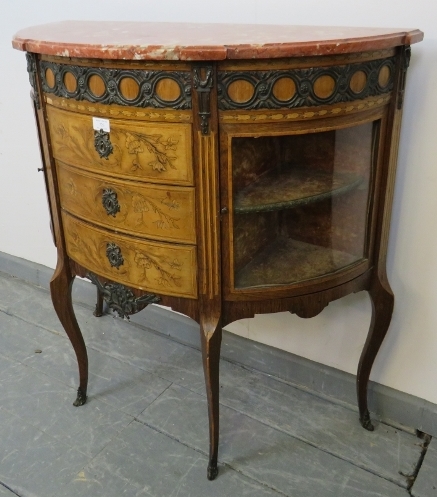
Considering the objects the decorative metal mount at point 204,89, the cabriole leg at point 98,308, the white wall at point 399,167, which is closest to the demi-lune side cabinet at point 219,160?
the decorative metal mount at point 204,89

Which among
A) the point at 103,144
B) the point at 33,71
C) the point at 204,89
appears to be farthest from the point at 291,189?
the point at 33,71

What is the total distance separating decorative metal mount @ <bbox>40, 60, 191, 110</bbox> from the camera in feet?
3.10

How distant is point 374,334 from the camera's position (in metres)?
1.35

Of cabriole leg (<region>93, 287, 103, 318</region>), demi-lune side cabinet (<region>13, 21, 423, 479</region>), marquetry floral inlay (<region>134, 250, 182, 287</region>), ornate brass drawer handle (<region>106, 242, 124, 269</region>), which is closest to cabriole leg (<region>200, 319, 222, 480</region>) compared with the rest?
demi-lune side cabinet (<region>13, 21, 423, 479</region>)

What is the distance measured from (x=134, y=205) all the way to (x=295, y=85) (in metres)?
0.40

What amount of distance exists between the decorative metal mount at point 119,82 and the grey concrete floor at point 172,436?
3.01ft

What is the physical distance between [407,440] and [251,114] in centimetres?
102

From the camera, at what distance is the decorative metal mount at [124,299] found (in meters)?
1.19

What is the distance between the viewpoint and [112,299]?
124 centimetres

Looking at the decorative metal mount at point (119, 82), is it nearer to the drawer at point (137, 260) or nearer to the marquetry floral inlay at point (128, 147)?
the marquetry floral inlay at point (128, 147)

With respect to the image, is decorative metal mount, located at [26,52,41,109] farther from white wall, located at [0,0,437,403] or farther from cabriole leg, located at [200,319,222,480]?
cabriole leg, located at [200,319,222,480]

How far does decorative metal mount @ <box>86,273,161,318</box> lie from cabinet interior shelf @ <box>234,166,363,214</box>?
12.2 inches

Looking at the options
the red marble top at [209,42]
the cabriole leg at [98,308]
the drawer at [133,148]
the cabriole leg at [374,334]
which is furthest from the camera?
the cabriole leg at [98,308]

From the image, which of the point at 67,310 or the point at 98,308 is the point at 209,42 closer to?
the point at 67,310
